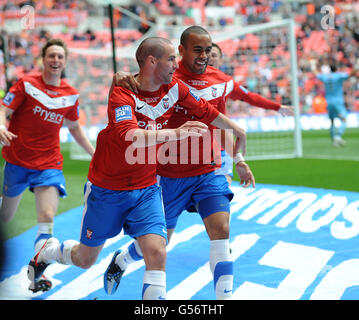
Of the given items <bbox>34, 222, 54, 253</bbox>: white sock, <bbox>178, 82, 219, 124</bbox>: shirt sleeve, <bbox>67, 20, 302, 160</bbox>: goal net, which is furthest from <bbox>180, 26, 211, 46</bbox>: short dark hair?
<bbox>67, 20, 302, 160</bbox>: goal net

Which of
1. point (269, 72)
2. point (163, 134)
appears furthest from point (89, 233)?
point (269, 72)

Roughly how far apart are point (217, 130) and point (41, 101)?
1.62m

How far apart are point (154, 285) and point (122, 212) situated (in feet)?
1.67

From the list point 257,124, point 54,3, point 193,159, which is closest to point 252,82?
point 257,124

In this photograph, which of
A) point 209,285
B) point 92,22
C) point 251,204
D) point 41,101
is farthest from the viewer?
point 92,22

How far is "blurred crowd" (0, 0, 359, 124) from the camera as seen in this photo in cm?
1277

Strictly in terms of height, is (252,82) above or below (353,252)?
above

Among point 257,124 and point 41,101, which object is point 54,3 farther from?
point 41,101

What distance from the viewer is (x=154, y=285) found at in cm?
286

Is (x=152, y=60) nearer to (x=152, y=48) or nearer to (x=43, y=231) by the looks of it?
(x=152, y=48)

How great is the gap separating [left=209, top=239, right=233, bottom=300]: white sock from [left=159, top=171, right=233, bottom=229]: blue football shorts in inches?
9.5

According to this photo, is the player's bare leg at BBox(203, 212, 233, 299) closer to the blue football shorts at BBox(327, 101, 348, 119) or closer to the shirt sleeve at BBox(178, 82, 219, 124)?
the shirt sleeve at BBox(178, 82, 219, 124)

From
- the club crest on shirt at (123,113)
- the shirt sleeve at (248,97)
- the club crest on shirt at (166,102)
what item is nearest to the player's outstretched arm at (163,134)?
the club crest on shirt at (123,113)

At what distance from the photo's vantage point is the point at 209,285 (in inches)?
156
